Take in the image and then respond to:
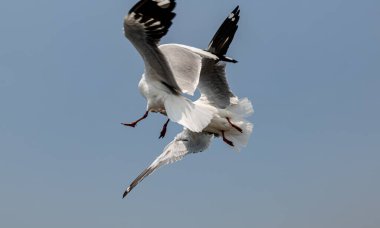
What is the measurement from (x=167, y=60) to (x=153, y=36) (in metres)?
0.60

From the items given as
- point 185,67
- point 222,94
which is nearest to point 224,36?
point 222,94

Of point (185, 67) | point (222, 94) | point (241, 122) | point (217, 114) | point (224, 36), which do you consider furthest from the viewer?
point (224, 36)

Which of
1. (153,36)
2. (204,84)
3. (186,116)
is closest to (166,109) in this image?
(186,116)

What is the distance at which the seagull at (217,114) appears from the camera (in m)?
10.2

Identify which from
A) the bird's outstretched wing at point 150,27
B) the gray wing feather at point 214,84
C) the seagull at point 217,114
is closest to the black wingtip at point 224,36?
the seagull at point 217,114

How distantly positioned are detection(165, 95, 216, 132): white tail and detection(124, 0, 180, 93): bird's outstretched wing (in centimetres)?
46

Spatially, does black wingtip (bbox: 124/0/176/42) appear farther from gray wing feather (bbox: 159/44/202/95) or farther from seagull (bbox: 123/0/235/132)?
gray wing feather (bbox: 159/44/202/95)

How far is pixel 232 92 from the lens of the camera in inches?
411

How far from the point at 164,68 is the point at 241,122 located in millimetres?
2067

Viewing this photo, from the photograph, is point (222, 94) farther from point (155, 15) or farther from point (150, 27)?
point (155, 15)

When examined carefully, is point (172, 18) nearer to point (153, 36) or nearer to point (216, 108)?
point (153, 36)

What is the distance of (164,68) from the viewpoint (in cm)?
873

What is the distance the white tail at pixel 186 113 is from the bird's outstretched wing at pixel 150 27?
0.46 metres

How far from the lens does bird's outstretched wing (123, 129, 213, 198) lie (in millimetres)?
10723
